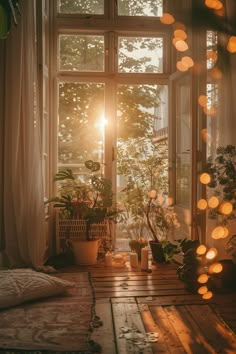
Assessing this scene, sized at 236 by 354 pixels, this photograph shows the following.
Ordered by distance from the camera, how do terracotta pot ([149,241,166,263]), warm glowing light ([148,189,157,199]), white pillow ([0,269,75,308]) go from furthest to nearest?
warm glowing light ([148,189,157,199]), terracotta pot ([149,241,166,263]), white pillow ([0,269,75,308])

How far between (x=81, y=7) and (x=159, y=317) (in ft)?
10.8

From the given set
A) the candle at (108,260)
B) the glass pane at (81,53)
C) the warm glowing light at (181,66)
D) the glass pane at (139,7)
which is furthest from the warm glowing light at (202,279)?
the glass pane at (139,7)

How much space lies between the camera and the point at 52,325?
209cm

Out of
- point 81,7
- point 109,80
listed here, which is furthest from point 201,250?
point 81,7

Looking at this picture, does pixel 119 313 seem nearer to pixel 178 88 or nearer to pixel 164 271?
pixel 164 271

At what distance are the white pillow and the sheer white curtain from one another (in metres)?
0.66

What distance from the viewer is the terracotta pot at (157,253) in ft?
12.2

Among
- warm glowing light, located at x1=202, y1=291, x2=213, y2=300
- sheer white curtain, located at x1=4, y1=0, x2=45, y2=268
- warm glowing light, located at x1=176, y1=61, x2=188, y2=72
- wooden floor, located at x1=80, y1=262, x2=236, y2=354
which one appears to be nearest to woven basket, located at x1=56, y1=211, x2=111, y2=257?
sheer white curtain, located at x1=4, y1=0, x2=45, y2=268

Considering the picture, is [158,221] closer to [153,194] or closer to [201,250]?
[153,194]

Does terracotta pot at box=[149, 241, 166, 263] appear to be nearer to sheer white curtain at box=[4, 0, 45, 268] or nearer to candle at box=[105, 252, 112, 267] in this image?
candle at box=[105, 252, 112, 267]

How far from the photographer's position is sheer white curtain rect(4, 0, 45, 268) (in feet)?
10.8

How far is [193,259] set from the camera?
2.85 m

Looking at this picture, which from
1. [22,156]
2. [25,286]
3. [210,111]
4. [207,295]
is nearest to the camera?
[25,286]

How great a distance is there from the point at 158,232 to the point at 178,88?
1474 millimetres
